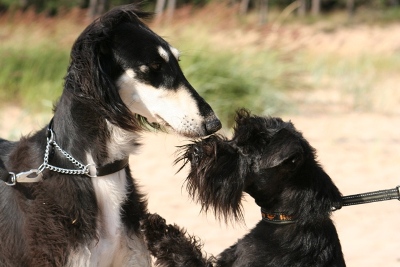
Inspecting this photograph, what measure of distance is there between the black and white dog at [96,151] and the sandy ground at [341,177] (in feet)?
2.13

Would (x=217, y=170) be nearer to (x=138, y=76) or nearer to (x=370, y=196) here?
(x=138, y=76)

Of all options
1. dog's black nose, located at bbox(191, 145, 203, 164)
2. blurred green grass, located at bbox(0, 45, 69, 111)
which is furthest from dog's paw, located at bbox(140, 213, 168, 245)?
blurred green grass, located at bbox(0, 45, 69, 111)

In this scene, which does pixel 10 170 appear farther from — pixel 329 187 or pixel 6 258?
pixel 329 187

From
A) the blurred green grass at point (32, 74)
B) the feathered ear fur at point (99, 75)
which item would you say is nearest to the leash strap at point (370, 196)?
the feathered ear fur at point (99, 75)

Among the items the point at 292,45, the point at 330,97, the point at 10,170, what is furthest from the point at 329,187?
the point at 330,97

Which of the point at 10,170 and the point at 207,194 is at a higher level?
the point at 207,194

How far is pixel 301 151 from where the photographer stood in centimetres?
330

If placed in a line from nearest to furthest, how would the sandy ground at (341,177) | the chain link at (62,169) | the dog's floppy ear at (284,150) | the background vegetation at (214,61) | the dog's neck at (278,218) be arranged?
the dog's floppy ear at (284,150)
the chain link at (62,169)
the dog's neck at (278,218)
the sandy ground at (341,177)
the background vegetation at (214,61)

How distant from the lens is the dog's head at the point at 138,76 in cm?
340

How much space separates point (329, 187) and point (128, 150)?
0.99m

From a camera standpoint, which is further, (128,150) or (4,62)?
(4,62)

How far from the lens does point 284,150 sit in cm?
323

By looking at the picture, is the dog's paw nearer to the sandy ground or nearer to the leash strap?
the sandy ground

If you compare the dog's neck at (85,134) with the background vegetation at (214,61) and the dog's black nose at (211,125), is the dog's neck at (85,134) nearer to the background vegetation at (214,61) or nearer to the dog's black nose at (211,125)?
the dog's black nose at (211,125)
